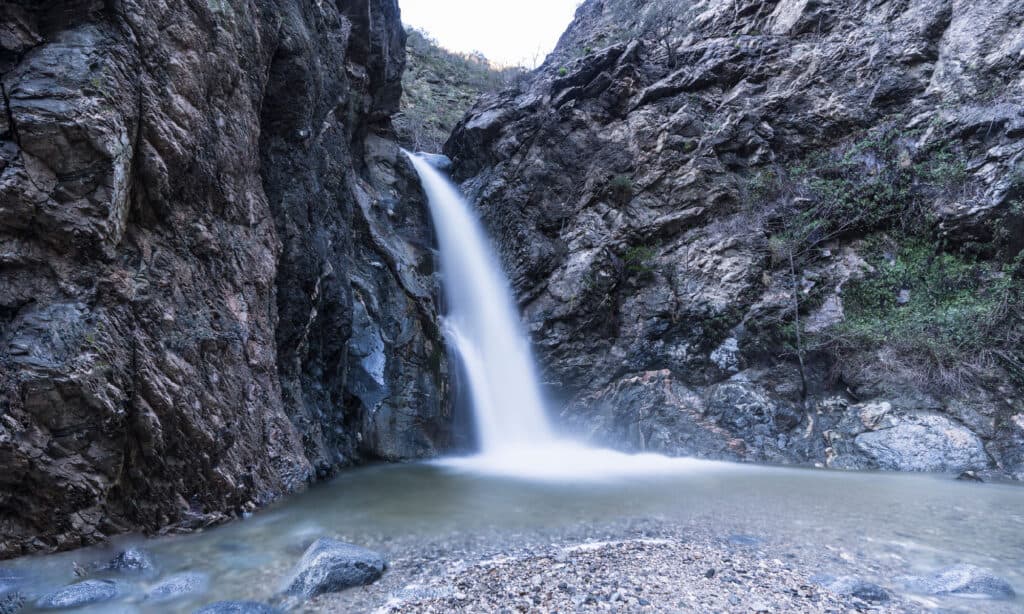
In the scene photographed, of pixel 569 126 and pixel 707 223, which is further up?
pixel 569 126

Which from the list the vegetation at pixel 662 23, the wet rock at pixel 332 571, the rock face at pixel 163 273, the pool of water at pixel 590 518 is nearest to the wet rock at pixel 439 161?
the vegetation at pixel 662 23

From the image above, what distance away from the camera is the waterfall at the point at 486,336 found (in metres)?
12.7

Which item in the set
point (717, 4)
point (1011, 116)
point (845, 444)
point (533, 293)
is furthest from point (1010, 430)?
point (717, 4)

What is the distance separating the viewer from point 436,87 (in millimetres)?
29891

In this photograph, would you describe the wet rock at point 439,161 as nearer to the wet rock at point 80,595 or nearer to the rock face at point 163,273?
the rock face at point 163,273

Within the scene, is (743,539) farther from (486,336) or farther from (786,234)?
(786,234)

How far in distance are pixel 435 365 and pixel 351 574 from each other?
26.0ft

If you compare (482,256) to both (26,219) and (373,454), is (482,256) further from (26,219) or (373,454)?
(26,219)

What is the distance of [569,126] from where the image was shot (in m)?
16.6

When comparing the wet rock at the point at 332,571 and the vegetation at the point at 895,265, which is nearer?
the wet rock at the point at 332,571

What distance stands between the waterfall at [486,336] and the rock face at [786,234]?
665 mm

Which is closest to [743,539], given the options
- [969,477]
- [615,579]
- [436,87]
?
[615,579]

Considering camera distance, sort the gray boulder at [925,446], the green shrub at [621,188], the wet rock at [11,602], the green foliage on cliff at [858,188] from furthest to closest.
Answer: the green shrub at [621,188], the green foliage on cliff at [858,188], the gray boulder at [925,446], the wet rock at [11,602]

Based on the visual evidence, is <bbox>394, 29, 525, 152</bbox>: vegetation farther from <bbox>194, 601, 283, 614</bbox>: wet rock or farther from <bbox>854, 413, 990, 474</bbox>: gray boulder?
<bbox>194, 601, 283, 614</bbox>: wet rock
